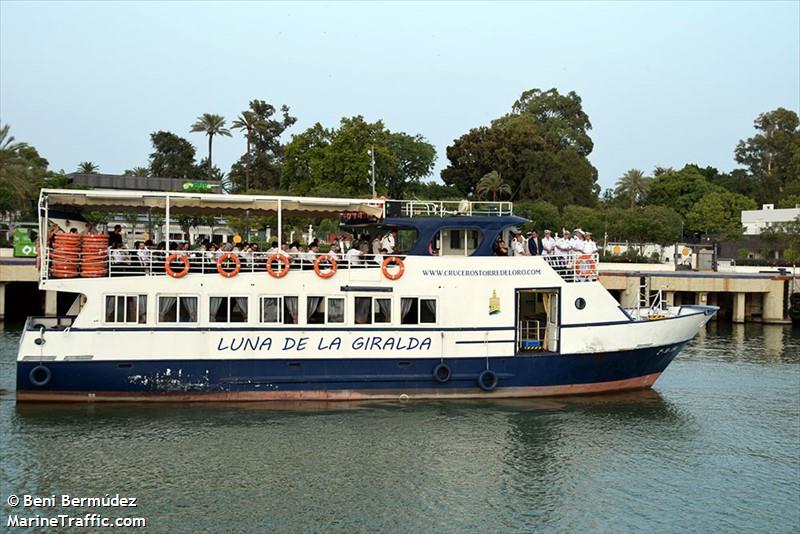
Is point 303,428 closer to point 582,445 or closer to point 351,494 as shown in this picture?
point 351,494

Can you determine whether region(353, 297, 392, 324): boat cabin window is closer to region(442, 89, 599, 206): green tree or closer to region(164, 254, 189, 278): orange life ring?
region(164, 254, 189, 278): orange life ring

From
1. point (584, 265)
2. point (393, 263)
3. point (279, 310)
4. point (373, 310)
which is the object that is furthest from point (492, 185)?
point (279, 310)

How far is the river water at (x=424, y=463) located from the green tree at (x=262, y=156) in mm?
66308

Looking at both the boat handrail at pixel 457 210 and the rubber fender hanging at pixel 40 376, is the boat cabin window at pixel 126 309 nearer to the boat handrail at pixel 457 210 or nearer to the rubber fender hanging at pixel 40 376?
the rubber fender hanging at pixel 40 376

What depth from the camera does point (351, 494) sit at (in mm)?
15273

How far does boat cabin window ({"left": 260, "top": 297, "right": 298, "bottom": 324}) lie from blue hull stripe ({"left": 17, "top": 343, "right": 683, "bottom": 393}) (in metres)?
1.11

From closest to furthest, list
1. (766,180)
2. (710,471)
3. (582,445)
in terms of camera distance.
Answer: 1. (710,471)
2. (582,445)
3. (766,180)

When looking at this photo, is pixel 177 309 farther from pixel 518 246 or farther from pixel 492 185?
pixel 492 185

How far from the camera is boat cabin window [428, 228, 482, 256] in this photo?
2262 cm

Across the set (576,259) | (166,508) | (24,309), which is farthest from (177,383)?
(24,309)

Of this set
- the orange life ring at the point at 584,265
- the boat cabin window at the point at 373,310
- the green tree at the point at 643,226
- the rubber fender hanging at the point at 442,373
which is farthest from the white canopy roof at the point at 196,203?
the green tree at the point at 643,226

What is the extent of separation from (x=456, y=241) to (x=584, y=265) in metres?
3.73

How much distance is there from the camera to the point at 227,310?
21.0 m

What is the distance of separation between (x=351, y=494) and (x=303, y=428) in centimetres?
413
